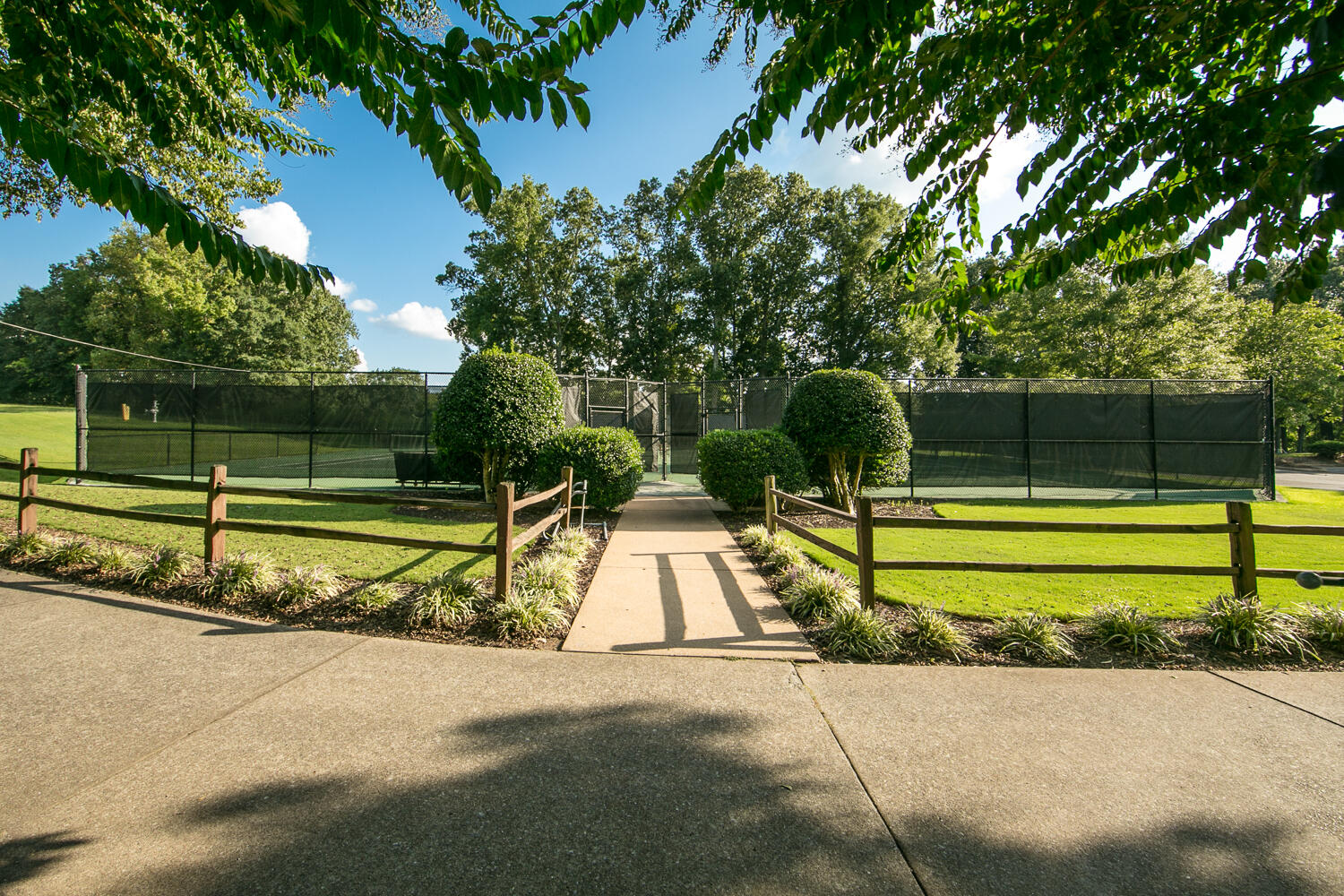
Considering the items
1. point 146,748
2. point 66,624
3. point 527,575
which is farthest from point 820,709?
point 66,624

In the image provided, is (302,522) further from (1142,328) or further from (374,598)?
(1142,328)

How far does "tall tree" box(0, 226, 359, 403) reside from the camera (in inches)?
1142

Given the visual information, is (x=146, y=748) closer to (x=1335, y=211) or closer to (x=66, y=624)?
(x=66, y=624)

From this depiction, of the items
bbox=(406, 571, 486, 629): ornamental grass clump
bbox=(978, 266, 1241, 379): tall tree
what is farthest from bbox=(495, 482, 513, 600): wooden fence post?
bbox=(978, 266, 1241, 379): tall tree

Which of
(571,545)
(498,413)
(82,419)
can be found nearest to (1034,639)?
(571,545)

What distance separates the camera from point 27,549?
17.4 feet

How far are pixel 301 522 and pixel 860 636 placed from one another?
7.17 m

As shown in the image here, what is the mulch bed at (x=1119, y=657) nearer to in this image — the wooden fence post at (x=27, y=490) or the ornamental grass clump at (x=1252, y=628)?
the ornamental grass clump at (x=1252, y=628)

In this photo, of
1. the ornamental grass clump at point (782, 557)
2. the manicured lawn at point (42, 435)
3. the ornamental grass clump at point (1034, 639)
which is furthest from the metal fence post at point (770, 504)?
the manicured lawn at point (42, 435)

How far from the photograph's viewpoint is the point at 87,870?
1.67m

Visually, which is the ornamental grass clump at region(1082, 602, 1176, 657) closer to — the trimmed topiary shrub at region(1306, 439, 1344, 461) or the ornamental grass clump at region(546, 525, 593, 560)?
the ornamental grass clump at region(546, 525, 593, 560)

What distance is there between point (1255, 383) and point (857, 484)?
30.2 ft

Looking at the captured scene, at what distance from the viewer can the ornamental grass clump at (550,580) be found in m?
4.36

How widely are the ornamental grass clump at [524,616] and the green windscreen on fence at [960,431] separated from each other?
7283 mm
